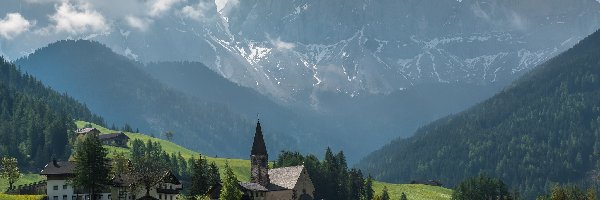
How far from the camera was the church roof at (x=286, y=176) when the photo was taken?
162625 mm

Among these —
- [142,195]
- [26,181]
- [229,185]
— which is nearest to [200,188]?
[142,195]

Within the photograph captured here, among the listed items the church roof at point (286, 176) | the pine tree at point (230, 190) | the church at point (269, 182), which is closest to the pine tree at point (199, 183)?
the church at point (269, 182)

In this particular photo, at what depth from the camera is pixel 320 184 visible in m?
187

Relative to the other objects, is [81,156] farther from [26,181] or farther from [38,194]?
[26,181]

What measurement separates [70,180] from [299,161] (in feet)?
212

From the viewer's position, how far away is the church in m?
153

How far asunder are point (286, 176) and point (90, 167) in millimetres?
46798

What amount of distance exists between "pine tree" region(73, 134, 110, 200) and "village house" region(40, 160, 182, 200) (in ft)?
18.2

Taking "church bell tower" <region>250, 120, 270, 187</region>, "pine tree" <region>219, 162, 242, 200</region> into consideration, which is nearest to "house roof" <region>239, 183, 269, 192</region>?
"church bell tower" <region>250, 120, 270, 187</region>

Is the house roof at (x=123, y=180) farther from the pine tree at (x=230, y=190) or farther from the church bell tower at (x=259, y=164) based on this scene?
Answer: the church bell tower at (x=259, y=164)

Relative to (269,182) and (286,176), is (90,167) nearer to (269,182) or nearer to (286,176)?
(269,182)

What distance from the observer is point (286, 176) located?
165 m

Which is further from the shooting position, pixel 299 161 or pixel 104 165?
pixel 299 161

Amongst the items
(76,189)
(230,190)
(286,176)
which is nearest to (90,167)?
(76,189)
